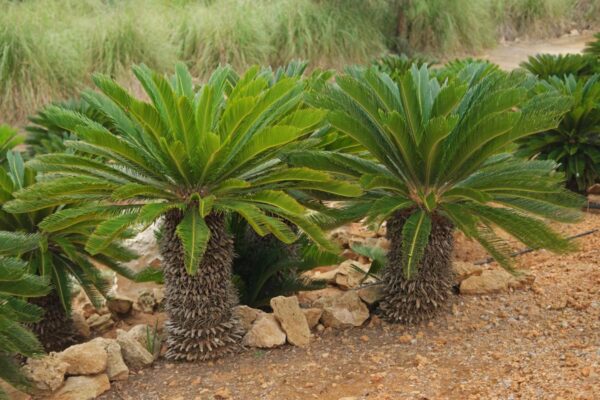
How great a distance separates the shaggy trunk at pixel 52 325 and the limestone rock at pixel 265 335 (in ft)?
4.47

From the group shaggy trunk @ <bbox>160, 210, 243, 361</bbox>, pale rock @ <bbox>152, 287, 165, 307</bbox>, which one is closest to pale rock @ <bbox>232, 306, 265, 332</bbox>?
shaggy trunk @ <bbox>160, 210, 243, 361</bbox>

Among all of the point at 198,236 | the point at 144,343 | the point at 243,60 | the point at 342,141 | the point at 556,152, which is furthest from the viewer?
the point at 243,60

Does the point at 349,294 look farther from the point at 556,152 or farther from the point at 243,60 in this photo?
the point at 243,60

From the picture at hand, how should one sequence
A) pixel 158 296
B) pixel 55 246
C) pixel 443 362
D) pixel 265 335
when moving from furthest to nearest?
pixel 158 296 < pixel 55 246 < pixel 265 335 < pixel 443 362

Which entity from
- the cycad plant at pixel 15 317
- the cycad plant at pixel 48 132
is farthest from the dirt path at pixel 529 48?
the cycad plant at pixel 15 317

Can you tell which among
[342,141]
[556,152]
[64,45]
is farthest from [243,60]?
[342,141]

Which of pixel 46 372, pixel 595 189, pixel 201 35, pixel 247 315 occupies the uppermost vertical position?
pixel 201 35

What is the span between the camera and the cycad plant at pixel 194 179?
3.79 m

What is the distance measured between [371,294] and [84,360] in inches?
72.2

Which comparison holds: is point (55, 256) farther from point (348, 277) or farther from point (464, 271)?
point (464, 271)

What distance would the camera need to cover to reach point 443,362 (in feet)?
13.0

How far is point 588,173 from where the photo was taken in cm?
649

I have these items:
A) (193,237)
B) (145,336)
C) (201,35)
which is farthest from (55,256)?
(201,35)

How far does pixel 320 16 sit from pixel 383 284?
9.65 m
